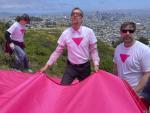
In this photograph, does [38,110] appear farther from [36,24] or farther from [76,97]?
[36,24]

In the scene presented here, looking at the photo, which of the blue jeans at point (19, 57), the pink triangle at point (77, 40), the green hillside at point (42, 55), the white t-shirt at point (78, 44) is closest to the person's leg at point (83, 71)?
the white t-shirt at point (78, 44)

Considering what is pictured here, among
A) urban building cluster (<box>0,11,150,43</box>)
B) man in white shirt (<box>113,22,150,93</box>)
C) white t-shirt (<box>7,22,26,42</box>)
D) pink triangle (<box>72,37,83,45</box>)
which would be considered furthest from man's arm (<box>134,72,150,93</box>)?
urban building cluster (<box>0,11,150,43</box>)

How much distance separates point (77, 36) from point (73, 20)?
273 millimetres

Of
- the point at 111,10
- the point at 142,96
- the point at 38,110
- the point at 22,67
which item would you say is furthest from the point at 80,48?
the point at 111,10

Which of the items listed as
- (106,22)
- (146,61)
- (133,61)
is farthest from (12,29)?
(106,22)

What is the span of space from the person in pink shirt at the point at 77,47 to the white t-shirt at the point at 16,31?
13.1 feet

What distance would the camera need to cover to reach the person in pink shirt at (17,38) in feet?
38.0

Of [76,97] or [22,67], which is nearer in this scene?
[76,97]

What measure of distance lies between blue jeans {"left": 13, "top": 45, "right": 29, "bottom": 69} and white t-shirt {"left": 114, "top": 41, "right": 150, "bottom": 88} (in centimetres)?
577

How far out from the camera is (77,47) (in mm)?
7688

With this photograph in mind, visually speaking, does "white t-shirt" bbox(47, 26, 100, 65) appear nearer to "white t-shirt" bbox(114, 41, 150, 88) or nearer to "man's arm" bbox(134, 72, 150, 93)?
"white t-shirt" bbox(114, 41, 150, 88)

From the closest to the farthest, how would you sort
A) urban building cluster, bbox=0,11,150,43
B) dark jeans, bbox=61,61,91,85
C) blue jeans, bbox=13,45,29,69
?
dark jeans, bbox=61,61,91,85 → blue jeans, bbox=13,45,29,69 → urban building cluster, bbox=0,11,150,43

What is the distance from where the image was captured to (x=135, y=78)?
21.6ft

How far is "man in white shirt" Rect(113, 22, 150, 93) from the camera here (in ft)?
20.9
